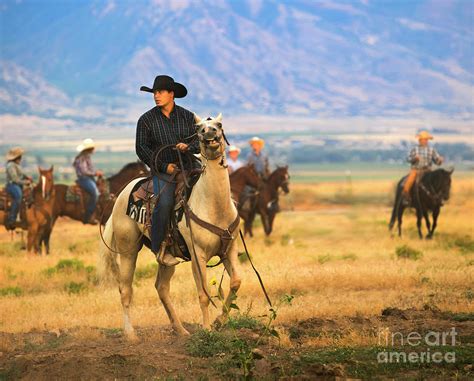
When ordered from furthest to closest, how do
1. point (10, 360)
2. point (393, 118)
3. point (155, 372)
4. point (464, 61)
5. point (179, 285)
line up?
Answer: point (464, 61) → point (393, 118) → point (179, 285) → point (10, 360) → point (155, 372)

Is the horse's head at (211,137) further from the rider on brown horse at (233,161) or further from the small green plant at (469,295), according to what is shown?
the rider on brown horse at (233,161)

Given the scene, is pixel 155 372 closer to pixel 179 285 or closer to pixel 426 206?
pixel 179 285

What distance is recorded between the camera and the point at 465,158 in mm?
123688

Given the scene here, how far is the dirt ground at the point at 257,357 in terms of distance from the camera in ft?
32.3

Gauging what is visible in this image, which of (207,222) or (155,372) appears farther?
(207,222)

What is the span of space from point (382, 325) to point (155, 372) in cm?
318

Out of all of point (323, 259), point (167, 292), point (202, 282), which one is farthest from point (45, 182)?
point (202, 282)

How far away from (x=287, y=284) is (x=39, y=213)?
29.7ft

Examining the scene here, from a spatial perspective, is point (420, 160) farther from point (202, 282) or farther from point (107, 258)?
point (202, 282)

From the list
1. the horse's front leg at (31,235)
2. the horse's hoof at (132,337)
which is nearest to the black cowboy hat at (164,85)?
the horse's hoof at (132,337)

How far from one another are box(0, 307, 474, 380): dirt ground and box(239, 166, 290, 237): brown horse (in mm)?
14593

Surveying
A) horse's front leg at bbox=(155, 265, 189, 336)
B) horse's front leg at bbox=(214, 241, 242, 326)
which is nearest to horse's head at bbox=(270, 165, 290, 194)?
horse's front leg at bbox=(155, 265, 189, 336)

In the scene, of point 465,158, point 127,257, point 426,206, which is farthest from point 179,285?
point 465,158

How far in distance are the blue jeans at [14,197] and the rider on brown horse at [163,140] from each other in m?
11.1
